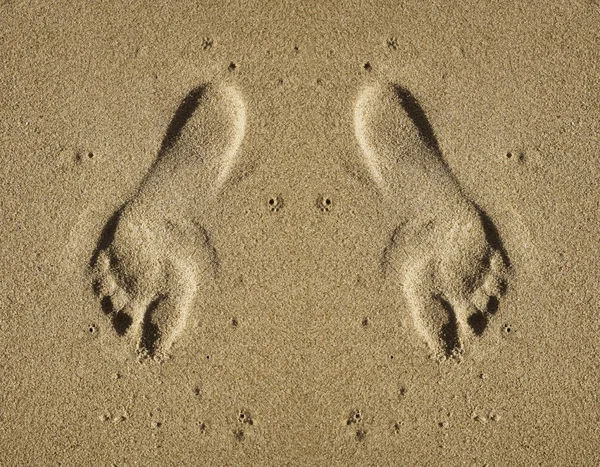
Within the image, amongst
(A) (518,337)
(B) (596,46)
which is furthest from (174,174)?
(B) (596,46)

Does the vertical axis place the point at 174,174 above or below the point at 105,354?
above

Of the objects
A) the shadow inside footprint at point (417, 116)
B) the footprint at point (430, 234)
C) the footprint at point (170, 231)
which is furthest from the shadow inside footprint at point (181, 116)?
the shadow inside footprint at point (417, 116)

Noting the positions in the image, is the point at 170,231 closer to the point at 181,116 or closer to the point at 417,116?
the point at 181,116

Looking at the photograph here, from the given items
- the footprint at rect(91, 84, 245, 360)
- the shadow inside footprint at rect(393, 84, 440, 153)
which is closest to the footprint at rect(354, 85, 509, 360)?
the shadow inside footprint at rect(393, 84, 440, 153)

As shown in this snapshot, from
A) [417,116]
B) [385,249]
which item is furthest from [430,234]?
[417,116]

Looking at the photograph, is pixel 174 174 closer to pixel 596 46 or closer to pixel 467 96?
pixel 467 96

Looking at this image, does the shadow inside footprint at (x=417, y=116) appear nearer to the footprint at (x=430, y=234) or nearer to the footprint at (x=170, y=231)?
the footprint at (x=430, y=234)

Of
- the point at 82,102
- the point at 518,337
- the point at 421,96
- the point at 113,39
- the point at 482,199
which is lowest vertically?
the point at 518,337
